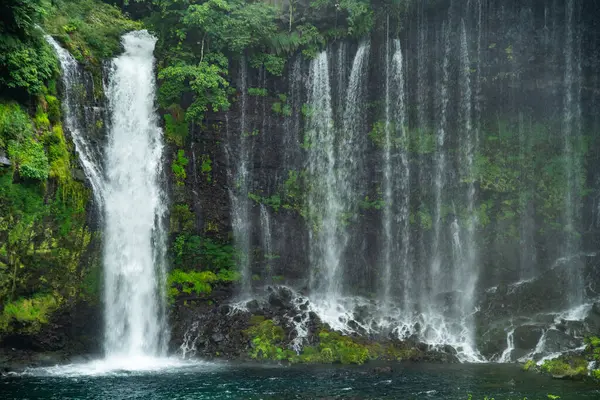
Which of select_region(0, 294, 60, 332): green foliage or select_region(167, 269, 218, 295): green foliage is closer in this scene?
select_region(0, 294, 60, 332): green foliage

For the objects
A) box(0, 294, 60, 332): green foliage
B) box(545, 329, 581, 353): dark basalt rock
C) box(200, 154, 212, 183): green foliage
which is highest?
box(200, 154, 212, 183): green foliage

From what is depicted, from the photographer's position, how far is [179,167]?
24.1m

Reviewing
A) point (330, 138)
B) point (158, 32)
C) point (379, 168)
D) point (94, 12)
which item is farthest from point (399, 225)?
point (94, 12)

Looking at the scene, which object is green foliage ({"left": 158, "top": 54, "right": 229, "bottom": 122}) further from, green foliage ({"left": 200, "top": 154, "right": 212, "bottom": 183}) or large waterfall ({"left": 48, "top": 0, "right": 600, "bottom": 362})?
green foliage ({"left": 200, "top": 154, "right": 212, "bottom": 183})

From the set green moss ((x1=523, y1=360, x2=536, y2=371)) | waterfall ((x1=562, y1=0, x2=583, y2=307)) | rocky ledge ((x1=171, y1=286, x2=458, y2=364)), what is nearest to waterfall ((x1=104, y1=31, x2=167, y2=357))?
rocky ledge ((x1=171, y1=286, x2=458, y2=364))

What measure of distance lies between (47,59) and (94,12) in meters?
8.36

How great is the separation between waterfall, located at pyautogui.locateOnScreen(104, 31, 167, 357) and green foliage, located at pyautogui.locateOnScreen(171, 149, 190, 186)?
742mm

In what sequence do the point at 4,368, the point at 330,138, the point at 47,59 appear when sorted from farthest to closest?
the point at 330,138 → the point at 47,59 → the point at 4,368

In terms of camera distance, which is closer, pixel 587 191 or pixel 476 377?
pixel 476 377

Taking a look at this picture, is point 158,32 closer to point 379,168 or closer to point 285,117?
point 285,117

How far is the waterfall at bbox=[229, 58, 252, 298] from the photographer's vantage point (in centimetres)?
2453

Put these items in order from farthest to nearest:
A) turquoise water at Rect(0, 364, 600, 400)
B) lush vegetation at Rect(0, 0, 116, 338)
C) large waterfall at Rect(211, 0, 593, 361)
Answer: large waterfall at Rect(211, 0, 593, 361) < lush vegetation at Rect(0, 0, 116, 338) < turquoise water at Rect(0, 364, 600, 400)

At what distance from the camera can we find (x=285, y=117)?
2644 centimetres

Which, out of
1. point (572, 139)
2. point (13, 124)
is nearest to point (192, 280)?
point (13, 124)
